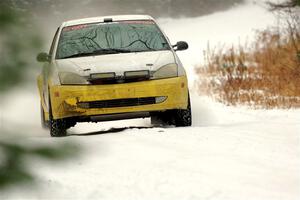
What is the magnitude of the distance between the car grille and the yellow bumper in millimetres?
34

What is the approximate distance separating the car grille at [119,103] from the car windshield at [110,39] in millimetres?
837

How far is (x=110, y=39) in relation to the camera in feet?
27.9

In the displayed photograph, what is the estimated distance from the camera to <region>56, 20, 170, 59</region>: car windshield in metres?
8.21

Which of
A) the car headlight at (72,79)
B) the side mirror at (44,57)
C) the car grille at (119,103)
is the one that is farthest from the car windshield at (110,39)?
the side mirror at (44,57)

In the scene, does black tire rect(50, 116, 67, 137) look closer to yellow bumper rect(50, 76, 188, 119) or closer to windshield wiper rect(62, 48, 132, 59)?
yellow bumper rect(50, 76, 188, 119)

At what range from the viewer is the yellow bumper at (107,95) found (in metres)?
7.46

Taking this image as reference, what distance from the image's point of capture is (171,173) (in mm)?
4977

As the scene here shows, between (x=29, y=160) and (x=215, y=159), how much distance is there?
4.45 m

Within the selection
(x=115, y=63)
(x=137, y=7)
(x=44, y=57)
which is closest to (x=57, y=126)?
(x=115, y=63)

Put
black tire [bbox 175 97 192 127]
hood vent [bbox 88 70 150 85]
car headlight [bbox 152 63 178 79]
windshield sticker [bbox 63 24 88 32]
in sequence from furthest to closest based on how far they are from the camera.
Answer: windshield sticker [bbox 63 24 88 32], black tire [bbox 175 97 192 127], car headlight [bbox 152 63 178 79], hood vent [bbox 88 70 150 85]

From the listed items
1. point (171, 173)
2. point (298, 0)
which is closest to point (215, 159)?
point (171, 173)

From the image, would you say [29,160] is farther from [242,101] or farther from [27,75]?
[242,101]

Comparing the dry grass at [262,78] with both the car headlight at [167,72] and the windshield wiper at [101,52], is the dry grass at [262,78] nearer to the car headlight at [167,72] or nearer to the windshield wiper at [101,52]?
the car headlight at [167,72]

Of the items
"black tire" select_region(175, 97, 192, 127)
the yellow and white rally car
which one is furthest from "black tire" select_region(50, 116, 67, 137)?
"black tire" select_region(175, 97, 192, 127)
